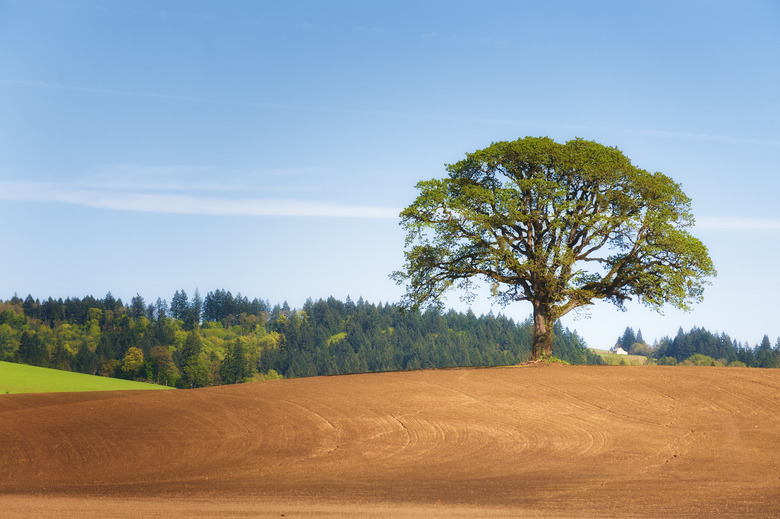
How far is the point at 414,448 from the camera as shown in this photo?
21.9 metres

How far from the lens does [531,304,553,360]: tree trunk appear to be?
40406mm

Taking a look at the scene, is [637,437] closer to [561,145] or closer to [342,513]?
[342,513]

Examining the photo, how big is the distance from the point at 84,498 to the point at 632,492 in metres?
12.8

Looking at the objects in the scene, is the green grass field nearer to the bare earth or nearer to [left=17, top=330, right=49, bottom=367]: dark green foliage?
the bare earth

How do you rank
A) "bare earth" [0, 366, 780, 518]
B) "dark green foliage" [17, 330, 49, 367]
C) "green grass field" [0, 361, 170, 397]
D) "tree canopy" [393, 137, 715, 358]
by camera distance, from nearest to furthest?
"bare earth" [0, 366, 780, 518]
"tree canopy" [393, 137, 715, 358]
"green grass field" [0, 361, 170, 397]
"dark green foliage" [17, 330, 49, 367]

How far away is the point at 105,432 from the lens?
24.7 m

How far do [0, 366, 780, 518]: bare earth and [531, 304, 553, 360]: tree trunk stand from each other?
6.08 meters

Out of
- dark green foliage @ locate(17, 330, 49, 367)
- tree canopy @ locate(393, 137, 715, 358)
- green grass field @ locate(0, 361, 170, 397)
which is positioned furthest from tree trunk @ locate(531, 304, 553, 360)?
dark green foliage @ locate(17, 330, 49, 367)

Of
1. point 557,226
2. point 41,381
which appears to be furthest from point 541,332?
point 41,381

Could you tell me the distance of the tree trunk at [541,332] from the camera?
40406 millimetres

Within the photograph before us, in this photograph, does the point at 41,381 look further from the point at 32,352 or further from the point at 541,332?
the point at 32,352

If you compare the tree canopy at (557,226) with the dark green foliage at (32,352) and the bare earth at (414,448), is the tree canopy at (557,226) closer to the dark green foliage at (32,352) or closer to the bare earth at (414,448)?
the bare earth at (414,448)

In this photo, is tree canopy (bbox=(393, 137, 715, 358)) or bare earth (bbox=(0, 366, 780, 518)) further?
tree canopy (bbox=(393, 137, 715, 358))

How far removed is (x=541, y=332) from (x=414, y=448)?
66.3 ft
